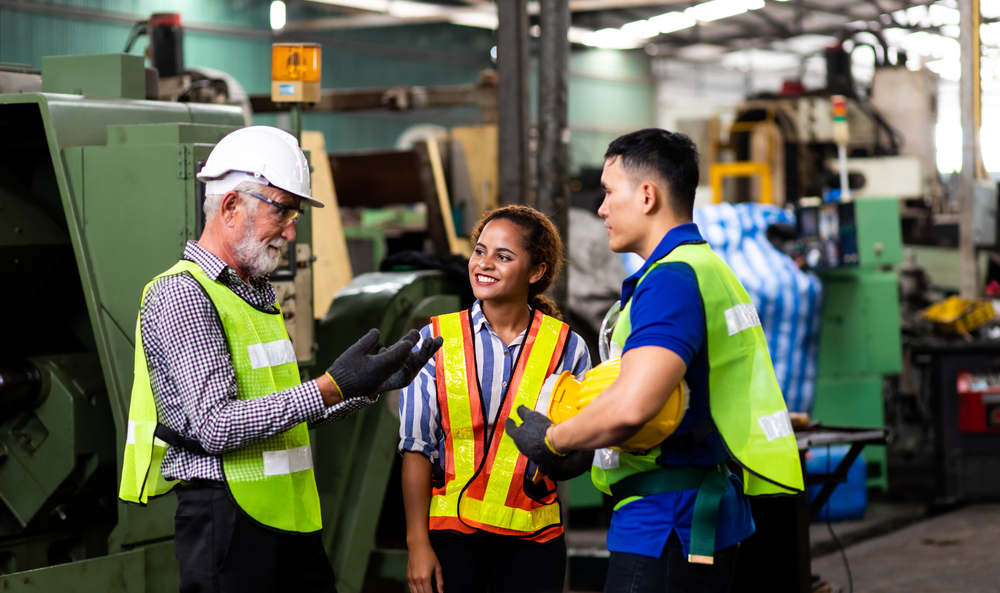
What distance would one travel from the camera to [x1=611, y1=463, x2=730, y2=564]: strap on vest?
1.95 metres

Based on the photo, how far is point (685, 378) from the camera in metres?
1.96

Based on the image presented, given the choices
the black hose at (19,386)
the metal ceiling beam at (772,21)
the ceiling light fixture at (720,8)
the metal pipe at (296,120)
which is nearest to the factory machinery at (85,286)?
the black hose at (19,386)

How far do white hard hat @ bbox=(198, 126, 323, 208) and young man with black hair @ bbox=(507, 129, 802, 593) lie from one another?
2.21 ft

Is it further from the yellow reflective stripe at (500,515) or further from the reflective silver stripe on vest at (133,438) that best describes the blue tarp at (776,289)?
the reflective silver stripe on vest at (133,438)

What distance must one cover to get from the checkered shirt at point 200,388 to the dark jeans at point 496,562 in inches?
21.0

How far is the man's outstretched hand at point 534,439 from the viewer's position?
6.53ft

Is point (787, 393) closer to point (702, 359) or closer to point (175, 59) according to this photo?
point (175, 59)

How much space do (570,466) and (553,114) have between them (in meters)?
3.19

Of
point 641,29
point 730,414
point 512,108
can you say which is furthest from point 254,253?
point 641,29

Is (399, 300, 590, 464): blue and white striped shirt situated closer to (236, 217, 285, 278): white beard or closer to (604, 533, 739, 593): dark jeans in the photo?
(236, 217, 285, 278): white beard

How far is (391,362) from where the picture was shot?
82.2 inches

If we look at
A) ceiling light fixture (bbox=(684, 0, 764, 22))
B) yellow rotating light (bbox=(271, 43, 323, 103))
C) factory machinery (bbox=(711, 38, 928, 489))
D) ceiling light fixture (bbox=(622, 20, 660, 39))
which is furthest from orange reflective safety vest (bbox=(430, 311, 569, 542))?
ceiling light fixture (bbox=(622, 20, 660, 39))

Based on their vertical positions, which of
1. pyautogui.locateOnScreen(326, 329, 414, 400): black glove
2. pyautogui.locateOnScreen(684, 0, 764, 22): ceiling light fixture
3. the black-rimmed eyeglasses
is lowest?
pyautogui.locateOnScreen(326, 329, 414, 400): black glove

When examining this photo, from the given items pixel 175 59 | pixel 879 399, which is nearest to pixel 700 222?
pixel 879 399
